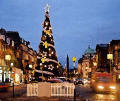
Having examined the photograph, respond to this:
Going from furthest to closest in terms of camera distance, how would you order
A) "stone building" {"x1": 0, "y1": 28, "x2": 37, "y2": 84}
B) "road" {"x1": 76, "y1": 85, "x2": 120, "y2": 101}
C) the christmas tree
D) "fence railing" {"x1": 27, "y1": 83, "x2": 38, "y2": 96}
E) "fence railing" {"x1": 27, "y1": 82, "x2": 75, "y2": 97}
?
the christmas tree, "stone building" {"x1": 0, "y1": 28, "x2": 37, "y2": 84}, "fence railing" {"x1": 27, "y1": 83, "x2": 38, "y2": 96}, "road" {"x1": 76, "y1": 85, "x2": 120, "y2": 101}, "fence railing" {"x1": 27, "y1": 82, "x2": 75, "y2": 97}

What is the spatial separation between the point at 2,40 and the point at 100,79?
42157 mm

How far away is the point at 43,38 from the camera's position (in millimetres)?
88375

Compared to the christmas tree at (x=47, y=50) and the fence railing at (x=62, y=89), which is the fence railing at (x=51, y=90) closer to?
the fence railing at (x=62, y=89)

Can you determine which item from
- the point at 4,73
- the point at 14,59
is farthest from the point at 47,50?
the point at 4,73

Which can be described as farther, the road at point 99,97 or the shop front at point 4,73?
the shop front at point 4,73

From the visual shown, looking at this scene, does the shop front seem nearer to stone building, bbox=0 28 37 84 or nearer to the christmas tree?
stone building, bbox=0 28 37 84

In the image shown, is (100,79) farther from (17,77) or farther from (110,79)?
(17,77)

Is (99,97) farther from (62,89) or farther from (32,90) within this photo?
(32,90)

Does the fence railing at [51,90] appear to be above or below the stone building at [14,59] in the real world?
below

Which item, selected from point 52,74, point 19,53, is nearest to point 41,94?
point 52,74

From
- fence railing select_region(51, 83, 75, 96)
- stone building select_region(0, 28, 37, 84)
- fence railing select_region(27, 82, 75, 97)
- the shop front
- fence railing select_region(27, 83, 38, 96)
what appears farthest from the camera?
stone building select_region(0, 28, 37, 84)

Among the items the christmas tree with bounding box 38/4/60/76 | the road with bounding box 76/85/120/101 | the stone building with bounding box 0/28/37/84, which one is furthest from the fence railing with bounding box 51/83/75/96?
the christmas tree with bounding box 38/4/60/76

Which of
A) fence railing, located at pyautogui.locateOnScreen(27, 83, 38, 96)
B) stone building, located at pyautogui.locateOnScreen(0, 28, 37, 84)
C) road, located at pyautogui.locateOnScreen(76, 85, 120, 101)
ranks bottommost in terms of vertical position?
road, located at pyautogui.locateOnScreen(76, 85, 120, 101)

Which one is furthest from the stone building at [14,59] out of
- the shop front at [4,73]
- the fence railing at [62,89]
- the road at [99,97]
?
the fence railing at [62,89]
